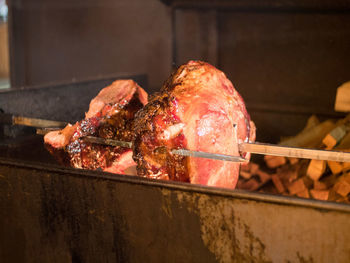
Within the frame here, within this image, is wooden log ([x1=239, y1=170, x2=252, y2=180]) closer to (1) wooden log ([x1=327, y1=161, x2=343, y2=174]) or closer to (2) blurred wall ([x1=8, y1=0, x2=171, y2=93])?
(1) wooden log ([x1=327, y1=161, x2=343, y2=174])

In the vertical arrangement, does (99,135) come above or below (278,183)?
above

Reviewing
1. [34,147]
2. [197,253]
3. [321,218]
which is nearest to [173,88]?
[197,253]

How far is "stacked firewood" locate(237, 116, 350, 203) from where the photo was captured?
299cm

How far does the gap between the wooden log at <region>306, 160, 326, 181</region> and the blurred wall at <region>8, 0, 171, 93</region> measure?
7.26ft

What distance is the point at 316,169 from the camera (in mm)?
3143

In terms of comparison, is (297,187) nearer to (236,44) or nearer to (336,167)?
(336,167)

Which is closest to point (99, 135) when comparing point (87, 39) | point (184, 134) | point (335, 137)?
point (184, 134)

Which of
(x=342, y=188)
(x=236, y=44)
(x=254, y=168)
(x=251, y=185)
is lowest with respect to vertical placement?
(x=251, y=185)

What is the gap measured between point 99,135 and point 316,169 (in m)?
1.83

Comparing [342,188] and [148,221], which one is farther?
[342,188]

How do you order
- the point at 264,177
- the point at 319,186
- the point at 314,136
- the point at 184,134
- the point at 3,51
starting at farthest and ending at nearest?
1. the point at 3,51
2. the point at 264,177
3. the point at 314,136
4. the point at 319,186
5. the point at 184,134

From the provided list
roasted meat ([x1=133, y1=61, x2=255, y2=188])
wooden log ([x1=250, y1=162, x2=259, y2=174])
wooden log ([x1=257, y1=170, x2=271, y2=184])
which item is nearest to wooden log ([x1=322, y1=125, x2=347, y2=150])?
wooden log ([x1=257, y1=170, x2=271, y2=184])

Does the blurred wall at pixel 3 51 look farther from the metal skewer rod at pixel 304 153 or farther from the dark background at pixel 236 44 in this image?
the metal skewer rod at pixel 304 153

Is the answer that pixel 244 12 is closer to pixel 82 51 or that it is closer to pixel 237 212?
pixel 82 51
